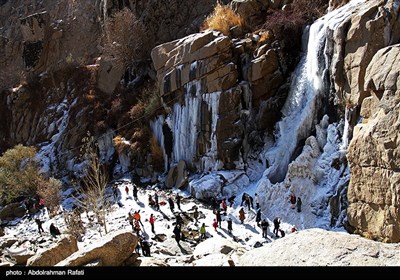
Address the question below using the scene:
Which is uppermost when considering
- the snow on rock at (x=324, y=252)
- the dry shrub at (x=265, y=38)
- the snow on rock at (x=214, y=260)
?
the dry shrub at (x=265, y=38)

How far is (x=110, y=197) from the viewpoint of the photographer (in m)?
27.1

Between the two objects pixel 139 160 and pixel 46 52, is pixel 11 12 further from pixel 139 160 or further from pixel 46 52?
pixel 139 160

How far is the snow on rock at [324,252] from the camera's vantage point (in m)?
7.09

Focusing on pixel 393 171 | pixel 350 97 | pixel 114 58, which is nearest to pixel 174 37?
pixel 114 58

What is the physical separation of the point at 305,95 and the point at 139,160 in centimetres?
1353

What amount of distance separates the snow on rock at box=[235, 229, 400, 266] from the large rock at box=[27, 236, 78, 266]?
6.37 meters

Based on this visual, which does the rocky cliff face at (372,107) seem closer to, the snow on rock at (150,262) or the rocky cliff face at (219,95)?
the rocky cliff face at (219,95)

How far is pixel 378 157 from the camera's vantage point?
48.0 feet

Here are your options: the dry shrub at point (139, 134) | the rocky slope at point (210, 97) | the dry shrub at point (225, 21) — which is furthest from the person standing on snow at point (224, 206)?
the dry shrub at point (225, 21)

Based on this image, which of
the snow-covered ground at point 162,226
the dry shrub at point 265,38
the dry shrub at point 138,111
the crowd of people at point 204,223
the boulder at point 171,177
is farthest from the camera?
the dry shrub at point 138,111

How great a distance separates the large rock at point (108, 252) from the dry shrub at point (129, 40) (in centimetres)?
2955

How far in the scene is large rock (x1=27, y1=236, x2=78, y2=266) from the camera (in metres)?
11.6

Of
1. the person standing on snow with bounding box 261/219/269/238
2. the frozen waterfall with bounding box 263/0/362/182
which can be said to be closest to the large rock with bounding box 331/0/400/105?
the frozen waterfall with bounding box 263/0/362/182

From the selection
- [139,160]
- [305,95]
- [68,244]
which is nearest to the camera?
[68,244]
